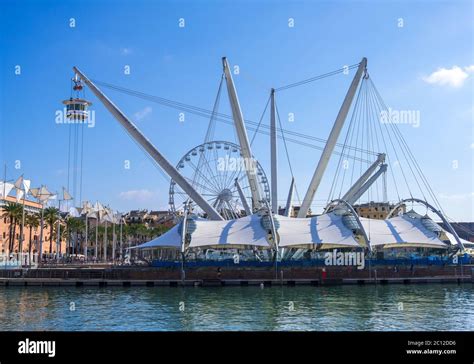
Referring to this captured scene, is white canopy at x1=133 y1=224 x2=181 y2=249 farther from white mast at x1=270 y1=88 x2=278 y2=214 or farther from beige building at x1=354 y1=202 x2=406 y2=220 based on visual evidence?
beige building at x1=354 y1=202 x2=406 y2=220

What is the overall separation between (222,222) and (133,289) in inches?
568

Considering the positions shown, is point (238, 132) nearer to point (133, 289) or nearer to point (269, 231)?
point (269, 231)

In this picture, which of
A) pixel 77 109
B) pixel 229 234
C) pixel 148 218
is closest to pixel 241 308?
pixel 229 234

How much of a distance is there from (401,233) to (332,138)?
13.8m

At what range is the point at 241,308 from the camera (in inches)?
1268

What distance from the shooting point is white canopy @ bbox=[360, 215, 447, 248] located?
5606 cm

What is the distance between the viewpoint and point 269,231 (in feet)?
180

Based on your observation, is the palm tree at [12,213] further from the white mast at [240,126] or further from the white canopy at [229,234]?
the white mast at [240,126]

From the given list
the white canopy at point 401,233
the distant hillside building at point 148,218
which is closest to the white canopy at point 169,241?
the white canopy at point 401,233

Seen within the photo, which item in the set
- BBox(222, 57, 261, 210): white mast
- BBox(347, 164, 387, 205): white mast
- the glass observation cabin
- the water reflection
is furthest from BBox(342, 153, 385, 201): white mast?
the glass observation cabin

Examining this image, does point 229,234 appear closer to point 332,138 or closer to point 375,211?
point 332,138

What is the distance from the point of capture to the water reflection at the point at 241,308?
25.6 metres

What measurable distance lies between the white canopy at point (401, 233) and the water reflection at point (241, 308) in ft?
29.0
